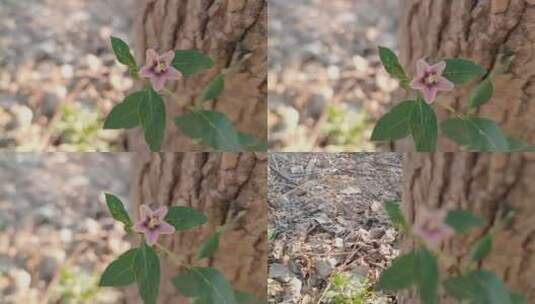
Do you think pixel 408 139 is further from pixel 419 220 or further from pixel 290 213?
pixel 290 213

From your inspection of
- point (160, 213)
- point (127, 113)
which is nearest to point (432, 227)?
point (160, 213)

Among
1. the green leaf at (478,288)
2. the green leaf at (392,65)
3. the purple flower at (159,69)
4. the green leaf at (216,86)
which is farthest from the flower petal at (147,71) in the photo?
the green leaf at (478,288)

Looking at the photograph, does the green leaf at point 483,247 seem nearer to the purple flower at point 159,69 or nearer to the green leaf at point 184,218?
the green leaf at point 184,218

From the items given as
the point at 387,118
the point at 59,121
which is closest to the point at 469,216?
the point at 387,118

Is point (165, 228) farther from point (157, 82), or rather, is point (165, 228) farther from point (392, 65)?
point (392, 65)

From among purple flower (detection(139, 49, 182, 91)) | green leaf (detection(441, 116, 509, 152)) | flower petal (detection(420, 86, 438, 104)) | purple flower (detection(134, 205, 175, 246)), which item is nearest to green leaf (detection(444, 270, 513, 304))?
green leaf (detection(441, 116, 509, 152))

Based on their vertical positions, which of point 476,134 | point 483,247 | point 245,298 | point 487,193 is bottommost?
point 245,298

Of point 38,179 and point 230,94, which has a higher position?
point 230,94
